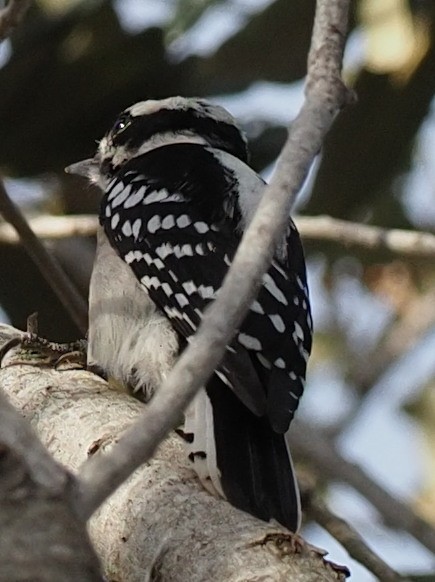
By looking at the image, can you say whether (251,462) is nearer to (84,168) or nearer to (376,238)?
(376,238)

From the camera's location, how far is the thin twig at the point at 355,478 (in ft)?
10.8

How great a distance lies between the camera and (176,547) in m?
1.71

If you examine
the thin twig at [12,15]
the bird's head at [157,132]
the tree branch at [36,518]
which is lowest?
the bird's head at [157,132]

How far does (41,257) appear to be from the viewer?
312cm

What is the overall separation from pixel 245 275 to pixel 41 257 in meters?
1.68

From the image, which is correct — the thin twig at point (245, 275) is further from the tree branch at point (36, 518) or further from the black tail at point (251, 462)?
the black tail at point (251, 462)

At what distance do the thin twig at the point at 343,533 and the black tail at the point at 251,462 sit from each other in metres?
0.57

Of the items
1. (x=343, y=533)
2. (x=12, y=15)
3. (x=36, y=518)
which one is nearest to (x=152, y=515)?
(x=36, y=518)

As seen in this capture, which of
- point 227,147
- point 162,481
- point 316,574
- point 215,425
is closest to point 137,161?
point 227,147

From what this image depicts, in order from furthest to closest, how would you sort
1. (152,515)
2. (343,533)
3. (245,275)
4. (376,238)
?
(376,238) → (343,533) → (152,515) → (245,275)

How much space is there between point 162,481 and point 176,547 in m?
0.20

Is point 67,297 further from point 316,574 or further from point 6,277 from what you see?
point 316,574

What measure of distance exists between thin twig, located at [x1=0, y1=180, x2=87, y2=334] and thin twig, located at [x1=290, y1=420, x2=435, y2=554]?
719mm

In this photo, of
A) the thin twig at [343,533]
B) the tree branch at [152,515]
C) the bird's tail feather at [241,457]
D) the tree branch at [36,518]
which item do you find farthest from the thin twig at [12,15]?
the tree branch at [36,518]
